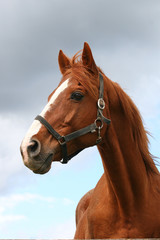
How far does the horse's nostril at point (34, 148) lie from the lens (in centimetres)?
537

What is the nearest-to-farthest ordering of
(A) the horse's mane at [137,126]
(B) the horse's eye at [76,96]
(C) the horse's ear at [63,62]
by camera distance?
(B) the horse's eye at [76,96]
(A) the horse's mane at [137,126]
(C) the horse's ear at [63,62]

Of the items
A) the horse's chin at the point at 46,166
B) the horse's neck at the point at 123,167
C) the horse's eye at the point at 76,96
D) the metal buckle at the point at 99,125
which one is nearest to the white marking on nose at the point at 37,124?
the horse's eye at the point at 76,96

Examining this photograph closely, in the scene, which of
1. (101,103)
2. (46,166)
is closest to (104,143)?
(101,103)

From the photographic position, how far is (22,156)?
5.47 metres

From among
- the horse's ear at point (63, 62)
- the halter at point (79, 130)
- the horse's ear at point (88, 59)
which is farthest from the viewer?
the horse's ear at point (63, 62)

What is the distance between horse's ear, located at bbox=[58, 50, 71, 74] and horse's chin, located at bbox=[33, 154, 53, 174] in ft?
6.92

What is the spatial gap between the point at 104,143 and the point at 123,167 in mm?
559

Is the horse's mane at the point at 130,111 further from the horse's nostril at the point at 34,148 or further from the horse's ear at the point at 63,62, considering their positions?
the horse's nostril at the point at 34,148

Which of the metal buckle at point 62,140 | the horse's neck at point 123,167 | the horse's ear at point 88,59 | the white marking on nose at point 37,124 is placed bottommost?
the horse's neck at point 123,167

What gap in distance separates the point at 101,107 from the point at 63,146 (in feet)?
3.24

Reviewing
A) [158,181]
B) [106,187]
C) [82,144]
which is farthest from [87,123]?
[158,181]

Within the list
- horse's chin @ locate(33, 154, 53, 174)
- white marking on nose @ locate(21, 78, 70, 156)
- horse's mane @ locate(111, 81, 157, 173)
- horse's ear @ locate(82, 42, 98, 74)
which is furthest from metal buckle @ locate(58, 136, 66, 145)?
horse's ear @ locate(82, 42, 98, 74)

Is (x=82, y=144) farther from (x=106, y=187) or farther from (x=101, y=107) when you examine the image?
(x=106, y=187)

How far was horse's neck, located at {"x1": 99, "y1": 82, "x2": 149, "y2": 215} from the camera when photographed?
20.3 ft
